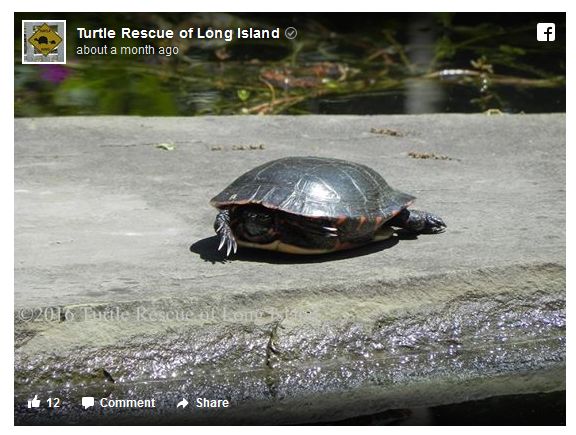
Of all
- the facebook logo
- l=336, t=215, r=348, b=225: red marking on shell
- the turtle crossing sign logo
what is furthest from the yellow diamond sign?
the facebook logo

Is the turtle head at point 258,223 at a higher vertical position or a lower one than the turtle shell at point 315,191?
lower

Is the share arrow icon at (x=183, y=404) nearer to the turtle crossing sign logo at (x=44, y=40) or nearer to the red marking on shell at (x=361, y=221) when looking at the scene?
the red marking on shell at (x=361, y=221)

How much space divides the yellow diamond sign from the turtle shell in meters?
1.93

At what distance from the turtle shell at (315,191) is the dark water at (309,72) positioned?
387 cm

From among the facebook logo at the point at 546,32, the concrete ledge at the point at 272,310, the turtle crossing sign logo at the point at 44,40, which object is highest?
the facebook logo at the point at 546,32

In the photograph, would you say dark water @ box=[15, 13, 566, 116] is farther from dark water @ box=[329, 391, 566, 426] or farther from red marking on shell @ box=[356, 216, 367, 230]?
dark water @ box=[329, 391, 566, 426]

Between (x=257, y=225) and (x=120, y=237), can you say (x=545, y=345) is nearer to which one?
(x=257, y=225)

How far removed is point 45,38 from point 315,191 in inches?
92.2

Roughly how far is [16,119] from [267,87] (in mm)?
2985

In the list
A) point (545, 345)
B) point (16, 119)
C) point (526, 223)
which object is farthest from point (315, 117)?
point (545, 345)

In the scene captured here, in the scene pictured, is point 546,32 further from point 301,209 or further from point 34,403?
point 34,403

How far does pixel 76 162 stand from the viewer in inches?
247

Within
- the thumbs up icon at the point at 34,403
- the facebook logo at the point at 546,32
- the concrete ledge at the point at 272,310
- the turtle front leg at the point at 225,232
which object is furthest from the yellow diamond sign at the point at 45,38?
the facebook logo at the point at 546,32

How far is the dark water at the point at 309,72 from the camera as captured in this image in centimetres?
895
